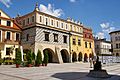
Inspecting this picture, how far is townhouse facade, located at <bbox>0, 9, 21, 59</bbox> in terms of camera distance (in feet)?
114

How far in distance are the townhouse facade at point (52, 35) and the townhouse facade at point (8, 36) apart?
1.94 metres

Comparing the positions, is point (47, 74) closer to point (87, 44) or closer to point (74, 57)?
point (74, 57)

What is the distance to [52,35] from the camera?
39906mm

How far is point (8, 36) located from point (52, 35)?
31.3 ft

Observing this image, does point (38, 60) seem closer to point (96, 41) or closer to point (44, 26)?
point (44, 26)

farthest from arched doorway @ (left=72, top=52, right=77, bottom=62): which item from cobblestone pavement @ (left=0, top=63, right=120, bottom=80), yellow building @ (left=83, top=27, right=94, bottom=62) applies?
cobblestone pavement @ (left=0, top=63, right=120, bottom=80)

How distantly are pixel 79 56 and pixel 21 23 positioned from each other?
61.7 ft

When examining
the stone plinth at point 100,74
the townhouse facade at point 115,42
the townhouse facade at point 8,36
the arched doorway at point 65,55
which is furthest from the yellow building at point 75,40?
the stone plinth at point 100,74

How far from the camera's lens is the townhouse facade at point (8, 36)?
34656mm

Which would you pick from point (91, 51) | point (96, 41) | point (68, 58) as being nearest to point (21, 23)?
point (68, 58)

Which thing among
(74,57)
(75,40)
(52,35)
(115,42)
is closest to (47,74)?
(52,35)

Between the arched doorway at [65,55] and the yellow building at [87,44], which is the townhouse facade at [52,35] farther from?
the yellow building at [87,44]

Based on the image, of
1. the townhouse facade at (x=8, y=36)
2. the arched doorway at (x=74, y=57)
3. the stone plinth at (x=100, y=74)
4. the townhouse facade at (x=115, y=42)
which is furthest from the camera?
the townhouse facade at (x=115, y=42)

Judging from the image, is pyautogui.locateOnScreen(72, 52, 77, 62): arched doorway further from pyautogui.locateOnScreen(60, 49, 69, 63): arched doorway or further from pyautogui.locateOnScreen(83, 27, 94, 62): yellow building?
pyautogui.locateOnScreen(83, 27, 94, 62): yellow building
